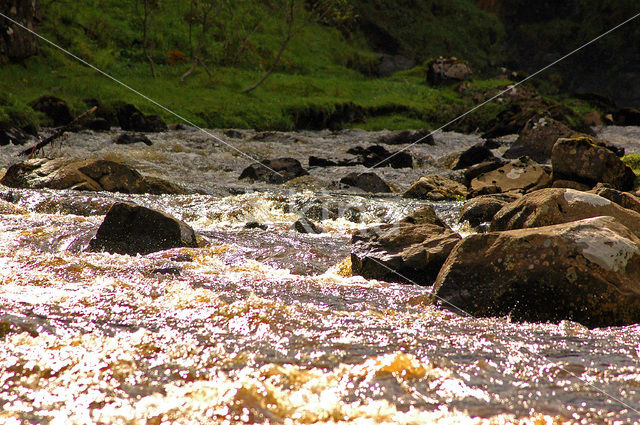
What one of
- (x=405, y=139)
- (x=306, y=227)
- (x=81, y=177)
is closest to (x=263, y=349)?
(x=306, y=227)

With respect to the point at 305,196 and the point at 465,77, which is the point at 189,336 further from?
the point at 465,77

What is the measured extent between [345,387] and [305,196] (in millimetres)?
7488

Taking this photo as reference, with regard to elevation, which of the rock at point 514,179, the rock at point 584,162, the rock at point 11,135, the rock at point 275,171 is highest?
the rock at point 584,162

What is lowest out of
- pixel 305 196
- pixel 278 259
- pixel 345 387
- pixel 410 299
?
pixel 305 196

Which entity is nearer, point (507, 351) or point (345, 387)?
point (345, 387)

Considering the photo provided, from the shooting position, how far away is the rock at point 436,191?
36.7 feet

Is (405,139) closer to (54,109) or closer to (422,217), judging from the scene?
(54,109)

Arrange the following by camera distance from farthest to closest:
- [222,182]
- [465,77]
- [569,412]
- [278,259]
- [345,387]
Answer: [465,77], [222,182], [278,259], [345,387], [569,412]

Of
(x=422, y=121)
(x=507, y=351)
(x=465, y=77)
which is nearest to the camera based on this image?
(x=507, y=351)

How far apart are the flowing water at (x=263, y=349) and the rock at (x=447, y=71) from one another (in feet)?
110

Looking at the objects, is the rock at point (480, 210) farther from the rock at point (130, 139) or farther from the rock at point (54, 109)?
the rock at point (54, 109)

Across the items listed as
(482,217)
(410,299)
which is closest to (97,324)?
(410,299)

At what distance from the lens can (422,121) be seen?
3039 cm

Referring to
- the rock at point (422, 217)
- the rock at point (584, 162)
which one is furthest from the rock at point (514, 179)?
the rock at point (422, 217)
